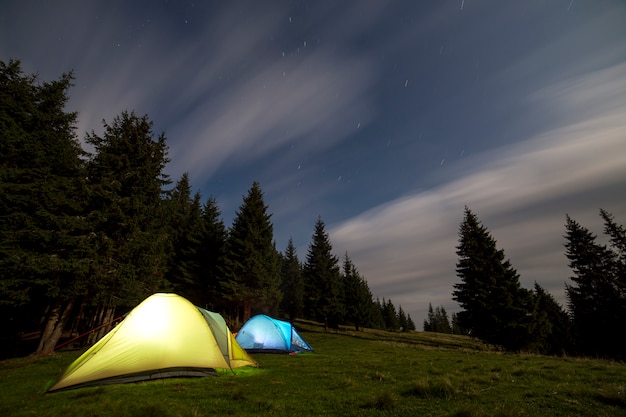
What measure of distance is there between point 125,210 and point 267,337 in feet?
38.9

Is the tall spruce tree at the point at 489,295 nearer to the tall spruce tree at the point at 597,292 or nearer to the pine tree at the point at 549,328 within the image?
the pine tree at the point at 549,328

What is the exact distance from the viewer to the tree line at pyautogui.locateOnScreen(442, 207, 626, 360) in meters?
23.9

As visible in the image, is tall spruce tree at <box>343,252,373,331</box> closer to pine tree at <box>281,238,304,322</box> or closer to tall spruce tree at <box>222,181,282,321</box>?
pine tree at <box>281,238,304,322</box>

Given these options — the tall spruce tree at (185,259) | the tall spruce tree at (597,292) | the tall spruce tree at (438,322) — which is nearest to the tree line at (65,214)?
the tall spruce tree at (185,259)

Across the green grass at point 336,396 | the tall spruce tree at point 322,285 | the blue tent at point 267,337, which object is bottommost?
the green grass at point 336,396

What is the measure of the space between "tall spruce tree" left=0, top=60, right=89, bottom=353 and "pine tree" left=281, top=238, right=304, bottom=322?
40.3m

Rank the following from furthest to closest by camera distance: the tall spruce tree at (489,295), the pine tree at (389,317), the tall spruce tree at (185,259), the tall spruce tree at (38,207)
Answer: the pine tree at (389,317)
the tall spruce tree at (185,259)
the tall spruce tree at (489,295)
the tall spruce tree at (38,207)

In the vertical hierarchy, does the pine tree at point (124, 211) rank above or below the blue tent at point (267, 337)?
above

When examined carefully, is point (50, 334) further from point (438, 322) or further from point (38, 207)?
point (438, 322)

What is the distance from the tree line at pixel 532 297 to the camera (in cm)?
2386

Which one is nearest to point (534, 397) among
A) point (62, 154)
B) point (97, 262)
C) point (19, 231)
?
point (97, 262)

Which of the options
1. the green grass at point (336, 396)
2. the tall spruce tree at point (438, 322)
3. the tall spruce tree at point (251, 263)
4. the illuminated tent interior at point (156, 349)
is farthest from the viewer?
the tall spruce tree at point (438, 322)

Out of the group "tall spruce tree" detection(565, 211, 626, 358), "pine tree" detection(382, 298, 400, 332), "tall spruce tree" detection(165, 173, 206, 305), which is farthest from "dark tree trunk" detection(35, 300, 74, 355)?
"pine tree" detection(382, 298, 400, 332)

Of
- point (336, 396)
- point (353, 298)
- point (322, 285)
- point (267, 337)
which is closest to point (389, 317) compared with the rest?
point (353, 298)
